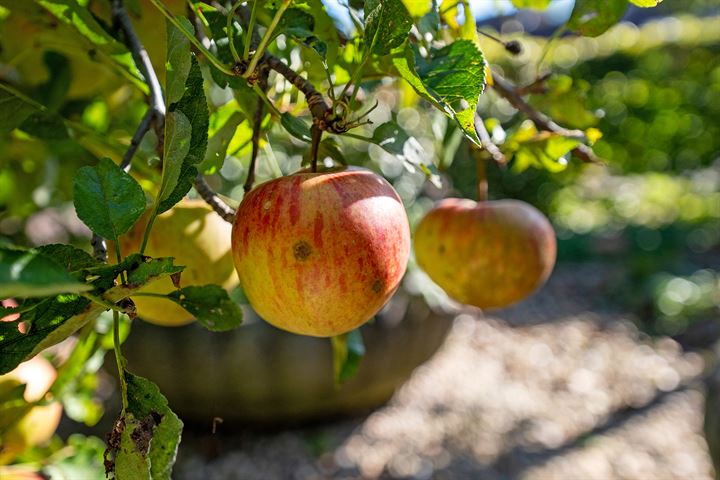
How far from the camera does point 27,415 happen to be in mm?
676

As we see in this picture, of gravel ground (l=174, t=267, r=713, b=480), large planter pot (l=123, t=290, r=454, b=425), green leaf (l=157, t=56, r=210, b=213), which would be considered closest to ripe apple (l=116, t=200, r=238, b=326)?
green leaf (l=157, t=56, r=210, b=213)

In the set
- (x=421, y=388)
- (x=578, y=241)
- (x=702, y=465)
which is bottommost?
(x=578, y=241)

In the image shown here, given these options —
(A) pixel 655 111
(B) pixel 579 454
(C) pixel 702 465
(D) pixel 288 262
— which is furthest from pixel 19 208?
(A) pixel 655 111

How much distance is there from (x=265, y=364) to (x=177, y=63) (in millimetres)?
1712

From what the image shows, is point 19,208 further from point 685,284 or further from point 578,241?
point 578,241

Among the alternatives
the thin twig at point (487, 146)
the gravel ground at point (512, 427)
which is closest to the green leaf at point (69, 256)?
the thin twig at point (487, 146)

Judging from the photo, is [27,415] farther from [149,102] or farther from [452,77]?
[452,77]

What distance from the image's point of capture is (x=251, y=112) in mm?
519

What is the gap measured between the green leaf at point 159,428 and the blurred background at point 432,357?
0.23m

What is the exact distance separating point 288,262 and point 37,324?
154mm

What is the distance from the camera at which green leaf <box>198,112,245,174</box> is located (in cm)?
52

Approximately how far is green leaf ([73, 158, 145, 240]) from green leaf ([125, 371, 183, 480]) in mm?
90

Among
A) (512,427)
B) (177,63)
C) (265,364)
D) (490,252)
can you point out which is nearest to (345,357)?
(490,252)

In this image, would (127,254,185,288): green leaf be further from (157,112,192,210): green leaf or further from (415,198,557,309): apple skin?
(415,198,557,309): apple skin
